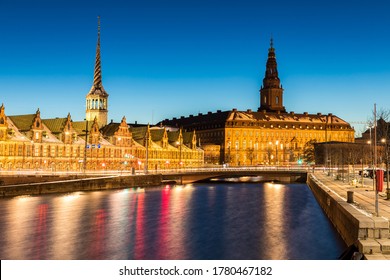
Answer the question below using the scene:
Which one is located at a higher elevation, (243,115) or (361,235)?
(243,115)

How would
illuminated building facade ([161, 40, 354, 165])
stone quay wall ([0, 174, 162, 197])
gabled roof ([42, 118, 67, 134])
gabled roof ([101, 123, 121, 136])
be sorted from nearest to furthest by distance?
1. stone quay wall ([0, 174, 162, 197])
2. gabled roof ([42, 118, 67, 134])
3. gabled roof ([101, 123, 121, 136])
4. illuminated building facade ([161, 40, 354, 165])

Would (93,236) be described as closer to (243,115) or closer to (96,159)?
(96,159)

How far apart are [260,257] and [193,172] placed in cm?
6766

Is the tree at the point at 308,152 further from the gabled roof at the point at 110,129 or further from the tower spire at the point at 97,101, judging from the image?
the gabled roof at the point at 110,129

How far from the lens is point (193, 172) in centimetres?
9794

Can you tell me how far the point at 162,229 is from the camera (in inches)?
1591

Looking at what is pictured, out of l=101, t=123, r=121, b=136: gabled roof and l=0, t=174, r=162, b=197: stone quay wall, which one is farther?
l=101, t=123, r=121, b=136: gabled roof

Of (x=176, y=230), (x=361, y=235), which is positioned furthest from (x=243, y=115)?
(x=361, y=235)

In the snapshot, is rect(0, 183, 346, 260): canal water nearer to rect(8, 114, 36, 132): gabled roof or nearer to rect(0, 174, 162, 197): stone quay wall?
rect(0, 174, 162, 197): stone quay wall

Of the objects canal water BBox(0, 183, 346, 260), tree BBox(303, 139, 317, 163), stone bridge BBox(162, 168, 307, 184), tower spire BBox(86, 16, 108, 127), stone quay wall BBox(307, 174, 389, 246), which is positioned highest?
tower spire BBox(86, 16, 108, 127)

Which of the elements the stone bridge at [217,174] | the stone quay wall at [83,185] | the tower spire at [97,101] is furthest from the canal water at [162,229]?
the tower spire at [97,101]

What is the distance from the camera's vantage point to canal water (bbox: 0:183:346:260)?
31.5m

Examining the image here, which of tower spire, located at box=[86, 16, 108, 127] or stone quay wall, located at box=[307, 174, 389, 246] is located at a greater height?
tower spire, located at box=[86, 16, 108, 127]

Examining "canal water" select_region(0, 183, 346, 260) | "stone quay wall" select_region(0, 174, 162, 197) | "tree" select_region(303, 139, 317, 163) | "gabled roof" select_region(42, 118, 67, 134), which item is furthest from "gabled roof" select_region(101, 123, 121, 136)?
"tree" select_region(303, 139, 317, 163)
